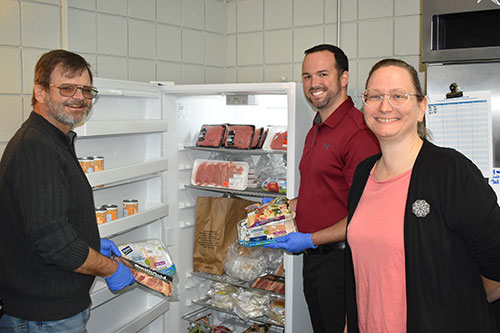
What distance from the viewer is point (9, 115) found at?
2.48m

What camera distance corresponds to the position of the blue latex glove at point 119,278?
2.07 m

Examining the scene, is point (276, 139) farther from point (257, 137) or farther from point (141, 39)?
point (141, 39)

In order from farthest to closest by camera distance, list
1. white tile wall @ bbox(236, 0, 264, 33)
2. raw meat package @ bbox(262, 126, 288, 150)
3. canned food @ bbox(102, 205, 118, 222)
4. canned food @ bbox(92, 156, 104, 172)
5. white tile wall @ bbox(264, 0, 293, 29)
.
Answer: white tile wall @ bbox(236, 0, 264, 33), white tile wall @ bbox(264, 0, 293, 29), raw meat package @ bbox(262, 126, 288, 150), canned food @ bbox(102, 205, 118, 222), canned food @ bbox(92, 156, 104, 172)

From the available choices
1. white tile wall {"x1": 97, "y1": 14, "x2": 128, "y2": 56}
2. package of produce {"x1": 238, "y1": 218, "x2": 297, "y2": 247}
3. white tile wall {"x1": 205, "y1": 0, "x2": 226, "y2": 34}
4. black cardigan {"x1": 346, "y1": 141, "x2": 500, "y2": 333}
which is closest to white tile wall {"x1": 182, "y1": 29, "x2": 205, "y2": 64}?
white tile wall {"x1": 205, "y1": 0, "x2": 226, "y2": 34}

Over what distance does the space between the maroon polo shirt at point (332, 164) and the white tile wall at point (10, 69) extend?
61.9 inches

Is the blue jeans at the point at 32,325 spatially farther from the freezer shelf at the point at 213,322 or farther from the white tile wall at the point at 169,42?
the white tile wall at the point at 169,42

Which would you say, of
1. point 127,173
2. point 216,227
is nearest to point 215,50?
point 216,227

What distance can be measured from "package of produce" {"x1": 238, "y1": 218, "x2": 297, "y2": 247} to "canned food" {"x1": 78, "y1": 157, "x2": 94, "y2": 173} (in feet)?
2.90

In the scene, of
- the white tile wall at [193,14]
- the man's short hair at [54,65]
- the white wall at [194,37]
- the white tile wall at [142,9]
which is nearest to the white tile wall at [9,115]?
the white wall at [194,37]

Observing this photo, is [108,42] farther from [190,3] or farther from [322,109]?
[322,109]

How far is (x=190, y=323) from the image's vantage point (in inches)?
136

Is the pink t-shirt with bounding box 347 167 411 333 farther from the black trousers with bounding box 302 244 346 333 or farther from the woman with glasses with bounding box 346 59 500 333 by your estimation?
the black trousers with bounding box 302 244 346 333

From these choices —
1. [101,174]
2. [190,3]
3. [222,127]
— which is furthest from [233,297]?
[190,3]

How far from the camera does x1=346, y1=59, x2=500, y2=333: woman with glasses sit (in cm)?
138
